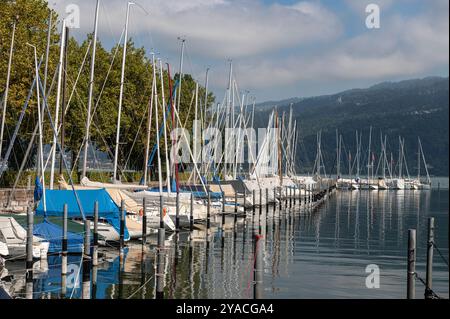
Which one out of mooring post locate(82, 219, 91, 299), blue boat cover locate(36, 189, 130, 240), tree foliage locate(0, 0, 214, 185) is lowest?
mooring post locate(82, 219, 91, 299)

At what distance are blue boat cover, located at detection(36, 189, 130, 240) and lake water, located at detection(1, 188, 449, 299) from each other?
81.8 inches

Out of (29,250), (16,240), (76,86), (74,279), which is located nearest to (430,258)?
(74,279)

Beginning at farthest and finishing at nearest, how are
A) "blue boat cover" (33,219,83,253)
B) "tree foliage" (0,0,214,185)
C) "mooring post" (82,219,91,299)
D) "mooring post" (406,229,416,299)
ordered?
"tree foliage" (0,0,214,185), "blue boat cover" (33,219,83,253), "mooring post" (82,219,91,299), "mooring post" (406,229,416,299)

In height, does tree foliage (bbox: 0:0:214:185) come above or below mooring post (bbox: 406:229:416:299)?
above

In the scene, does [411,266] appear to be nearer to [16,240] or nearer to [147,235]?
[16,240]

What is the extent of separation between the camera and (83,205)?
3525cm

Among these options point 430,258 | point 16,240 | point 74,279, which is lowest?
point 74,279

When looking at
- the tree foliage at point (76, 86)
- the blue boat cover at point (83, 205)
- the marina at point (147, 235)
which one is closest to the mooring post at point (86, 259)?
the marina at point (147, 235)

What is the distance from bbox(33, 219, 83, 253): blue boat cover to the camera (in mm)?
Result: 29641

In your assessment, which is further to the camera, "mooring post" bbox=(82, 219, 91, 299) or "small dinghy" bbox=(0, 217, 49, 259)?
"small dinghy" bbox=(0, 217, 49, 259)

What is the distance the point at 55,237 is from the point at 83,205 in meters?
5.46

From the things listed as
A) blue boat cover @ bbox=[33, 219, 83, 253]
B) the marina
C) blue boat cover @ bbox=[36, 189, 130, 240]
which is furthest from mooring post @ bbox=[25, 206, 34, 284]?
blue boat cover @ bbox=[36, 189, 130, 240]

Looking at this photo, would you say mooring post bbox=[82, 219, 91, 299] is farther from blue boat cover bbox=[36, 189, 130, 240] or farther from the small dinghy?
blue boat cover bbox=[36, 189, 130, 240]

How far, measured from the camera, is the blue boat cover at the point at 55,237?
29.6 m
